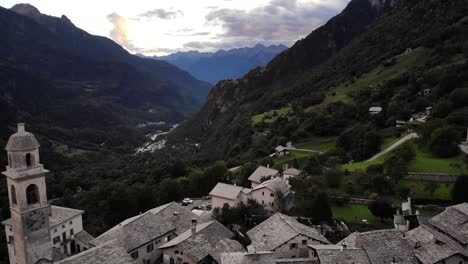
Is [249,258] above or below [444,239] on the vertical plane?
below

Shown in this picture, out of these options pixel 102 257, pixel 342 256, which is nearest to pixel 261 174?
pixel 342 256

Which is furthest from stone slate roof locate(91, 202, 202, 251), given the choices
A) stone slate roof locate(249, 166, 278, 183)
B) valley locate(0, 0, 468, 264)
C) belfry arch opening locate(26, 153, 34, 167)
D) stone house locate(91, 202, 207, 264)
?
stone slate roof locate(249, 166, 278, 183)

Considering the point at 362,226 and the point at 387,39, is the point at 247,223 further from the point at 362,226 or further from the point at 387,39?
the point at 387,39

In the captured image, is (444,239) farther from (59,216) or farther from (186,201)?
(59,216)

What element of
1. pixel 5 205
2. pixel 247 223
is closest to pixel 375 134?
pixel 247 223

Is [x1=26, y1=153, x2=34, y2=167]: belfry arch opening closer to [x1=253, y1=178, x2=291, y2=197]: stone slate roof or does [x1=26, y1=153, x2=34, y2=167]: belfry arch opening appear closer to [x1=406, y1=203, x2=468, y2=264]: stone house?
[x1=253, y1=178, x2=291, y2=197]: stone slate roof

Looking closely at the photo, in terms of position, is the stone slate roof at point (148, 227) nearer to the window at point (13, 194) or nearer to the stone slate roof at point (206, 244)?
the stone slate roof at point (206, 244)
